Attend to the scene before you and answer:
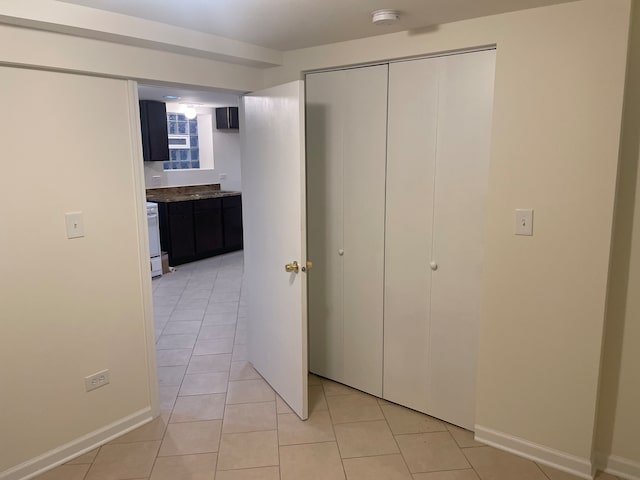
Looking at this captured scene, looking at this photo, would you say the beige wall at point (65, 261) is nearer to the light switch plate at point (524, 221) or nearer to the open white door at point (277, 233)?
the open white door at point (277, 233)

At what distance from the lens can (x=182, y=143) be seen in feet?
23.8

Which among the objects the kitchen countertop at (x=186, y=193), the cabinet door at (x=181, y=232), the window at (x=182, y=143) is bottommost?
the cabinet door at (x=181, y=232)

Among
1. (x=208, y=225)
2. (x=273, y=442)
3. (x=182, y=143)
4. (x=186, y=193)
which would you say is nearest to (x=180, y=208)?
(x=208, y=225)

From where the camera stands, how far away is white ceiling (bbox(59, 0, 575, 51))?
75.8 inches

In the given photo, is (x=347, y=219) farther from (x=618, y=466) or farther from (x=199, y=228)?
(x=199, y=228)

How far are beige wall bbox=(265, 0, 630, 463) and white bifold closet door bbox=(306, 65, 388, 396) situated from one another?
1.36 ft

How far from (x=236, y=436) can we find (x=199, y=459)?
25 centimetres

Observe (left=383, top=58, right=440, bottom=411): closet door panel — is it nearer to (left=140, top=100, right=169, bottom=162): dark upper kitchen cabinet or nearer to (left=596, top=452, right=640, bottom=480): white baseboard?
(left=596, top=452, right=640, bottom=480): white baseboard

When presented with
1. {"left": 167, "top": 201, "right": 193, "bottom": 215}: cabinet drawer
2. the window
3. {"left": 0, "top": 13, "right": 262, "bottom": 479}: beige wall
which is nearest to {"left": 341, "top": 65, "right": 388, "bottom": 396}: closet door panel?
{"left": 0, "top": 13, "right": 262, "bottom": 479}: beige wall

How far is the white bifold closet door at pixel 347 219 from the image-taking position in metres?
2.70

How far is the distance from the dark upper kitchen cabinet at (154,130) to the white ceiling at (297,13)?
4.00 m

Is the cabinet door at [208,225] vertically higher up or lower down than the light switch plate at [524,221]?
lower down

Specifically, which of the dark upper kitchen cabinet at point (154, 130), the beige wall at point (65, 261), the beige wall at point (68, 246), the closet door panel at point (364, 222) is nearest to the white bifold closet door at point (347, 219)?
the closet door panel at point (364, 222)

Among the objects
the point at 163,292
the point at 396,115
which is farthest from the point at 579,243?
the point at 163,292
